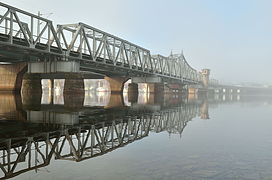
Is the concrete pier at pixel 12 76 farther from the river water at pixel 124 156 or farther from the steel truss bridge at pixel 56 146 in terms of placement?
the steel truss bridge at pixel 56 146

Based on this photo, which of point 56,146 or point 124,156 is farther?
point 56,146

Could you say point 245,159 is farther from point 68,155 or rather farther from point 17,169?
point 17,169

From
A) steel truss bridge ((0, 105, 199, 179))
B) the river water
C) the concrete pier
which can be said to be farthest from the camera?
the concrete pier

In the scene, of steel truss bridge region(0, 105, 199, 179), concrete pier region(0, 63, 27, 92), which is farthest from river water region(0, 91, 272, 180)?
→ concrete pier region(0, 63, 27, 92)

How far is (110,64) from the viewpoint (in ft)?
172

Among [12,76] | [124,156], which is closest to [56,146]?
[124,156]

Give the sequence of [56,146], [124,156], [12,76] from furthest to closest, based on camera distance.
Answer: [12,76], [56,146], [124,156]

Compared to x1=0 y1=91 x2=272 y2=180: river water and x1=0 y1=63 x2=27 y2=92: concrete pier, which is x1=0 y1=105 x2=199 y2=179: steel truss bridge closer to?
x1=0 y1=91 x2=272 y2=180: river water

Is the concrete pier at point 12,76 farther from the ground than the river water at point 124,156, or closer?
farther from the ground

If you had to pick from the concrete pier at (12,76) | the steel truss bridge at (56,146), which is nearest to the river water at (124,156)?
the steel truss bridge at (56,146)

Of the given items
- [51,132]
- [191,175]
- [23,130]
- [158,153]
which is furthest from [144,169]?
[23,130]

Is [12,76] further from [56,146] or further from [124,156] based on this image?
[124,156]

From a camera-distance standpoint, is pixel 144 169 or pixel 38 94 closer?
pixel 144 169

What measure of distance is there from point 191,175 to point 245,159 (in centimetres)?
328
